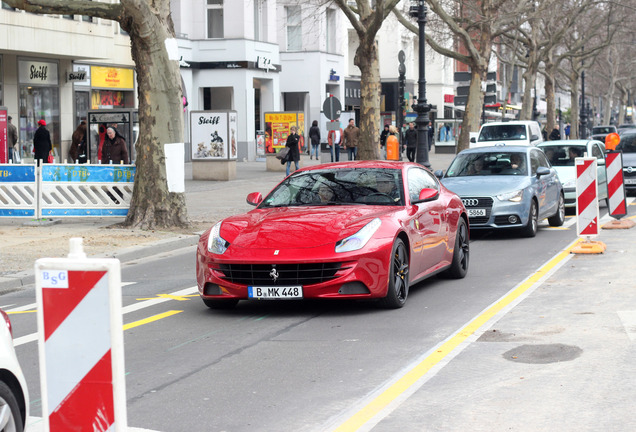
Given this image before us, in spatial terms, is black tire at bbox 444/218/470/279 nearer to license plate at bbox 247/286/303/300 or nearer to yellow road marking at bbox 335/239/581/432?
yellow road marking at bbox 335/239/581/432

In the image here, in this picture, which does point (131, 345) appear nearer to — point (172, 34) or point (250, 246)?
point (250, 246)

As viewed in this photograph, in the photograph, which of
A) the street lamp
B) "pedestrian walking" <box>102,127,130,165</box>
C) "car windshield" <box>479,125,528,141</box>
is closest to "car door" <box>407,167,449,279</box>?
"pedestrian walking" <box>102,127,130,165</box>

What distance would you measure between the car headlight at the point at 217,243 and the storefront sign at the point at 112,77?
30.2 m

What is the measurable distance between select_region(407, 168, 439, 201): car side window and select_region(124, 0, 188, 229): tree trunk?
734cm

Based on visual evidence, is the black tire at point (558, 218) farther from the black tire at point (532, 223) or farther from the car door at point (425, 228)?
the car door at point (425, 228)

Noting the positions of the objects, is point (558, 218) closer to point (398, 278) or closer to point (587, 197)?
point (587, 197)

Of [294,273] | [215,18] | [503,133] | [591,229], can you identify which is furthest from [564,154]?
[215,18]

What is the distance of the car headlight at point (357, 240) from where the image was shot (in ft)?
31.1

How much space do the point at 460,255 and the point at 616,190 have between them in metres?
6.54

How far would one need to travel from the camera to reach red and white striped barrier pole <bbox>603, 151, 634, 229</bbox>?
17234 millimetres

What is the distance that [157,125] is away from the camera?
18484 mm

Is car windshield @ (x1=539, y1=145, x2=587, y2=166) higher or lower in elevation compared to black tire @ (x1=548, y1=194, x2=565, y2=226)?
higher

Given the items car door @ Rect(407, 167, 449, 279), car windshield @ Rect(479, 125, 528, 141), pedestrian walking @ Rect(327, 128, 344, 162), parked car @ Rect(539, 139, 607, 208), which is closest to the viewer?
car door @ Rect(407, 167, 449, 279)

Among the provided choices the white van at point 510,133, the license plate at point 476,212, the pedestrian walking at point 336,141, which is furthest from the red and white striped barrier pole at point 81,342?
the pedestrian walking at point 336,141
